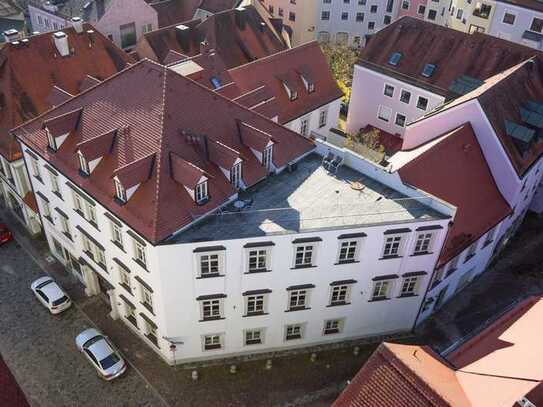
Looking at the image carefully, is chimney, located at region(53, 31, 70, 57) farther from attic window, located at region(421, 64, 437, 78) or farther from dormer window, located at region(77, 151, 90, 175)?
attic window, located at region(421, 64, 437, 78)

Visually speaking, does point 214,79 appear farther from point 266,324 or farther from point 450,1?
point 450,1

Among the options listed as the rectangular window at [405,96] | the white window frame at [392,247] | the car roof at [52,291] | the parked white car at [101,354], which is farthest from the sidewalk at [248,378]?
the rectangular window at [405,96]

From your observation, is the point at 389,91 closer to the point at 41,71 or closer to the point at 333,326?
the point at 333,326

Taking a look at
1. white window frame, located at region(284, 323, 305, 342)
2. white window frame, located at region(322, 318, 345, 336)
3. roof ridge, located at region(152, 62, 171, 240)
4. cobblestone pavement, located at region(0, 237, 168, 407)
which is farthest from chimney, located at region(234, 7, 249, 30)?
white window frame, located at region(284, 323, 305, 342)

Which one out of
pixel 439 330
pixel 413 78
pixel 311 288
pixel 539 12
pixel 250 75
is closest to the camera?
pixel 311 288

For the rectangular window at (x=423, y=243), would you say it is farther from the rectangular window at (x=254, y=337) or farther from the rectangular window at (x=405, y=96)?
the rectangular window at (x=405, y=96)

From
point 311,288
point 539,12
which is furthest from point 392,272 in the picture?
point 539,12
